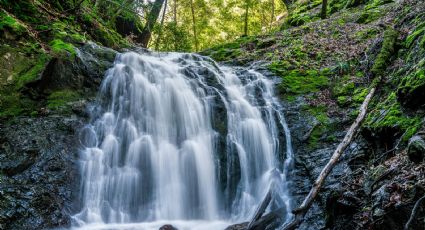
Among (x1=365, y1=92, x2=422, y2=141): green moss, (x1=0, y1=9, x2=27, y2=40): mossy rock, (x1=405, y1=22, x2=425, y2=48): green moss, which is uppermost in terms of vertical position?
(x1=0, y1=9, x2=27, y2=40): mossy rock

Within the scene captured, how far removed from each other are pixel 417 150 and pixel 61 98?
6845mm

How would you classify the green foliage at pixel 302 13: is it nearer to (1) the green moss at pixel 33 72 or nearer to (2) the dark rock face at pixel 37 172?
(1) the green moss at pixel 33 72

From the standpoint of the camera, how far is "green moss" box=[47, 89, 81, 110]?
723 cm

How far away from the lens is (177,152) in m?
7.94

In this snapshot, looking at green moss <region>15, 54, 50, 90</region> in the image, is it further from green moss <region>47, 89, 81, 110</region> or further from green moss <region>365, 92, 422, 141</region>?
green moss <region>365, 92, 422, 141</region>

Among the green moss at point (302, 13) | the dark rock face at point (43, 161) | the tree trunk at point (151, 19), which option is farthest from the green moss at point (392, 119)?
the green moss at point (302, 13)

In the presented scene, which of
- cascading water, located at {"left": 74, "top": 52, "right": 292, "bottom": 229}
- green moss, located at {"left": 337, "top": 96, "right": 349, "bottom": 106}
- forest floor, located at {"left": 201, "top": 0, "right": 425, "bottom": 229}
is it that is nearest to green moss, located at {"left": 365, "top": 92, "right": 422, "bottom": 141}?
forest floor, located at {"left": 201, "top": 0, "right": 425, "bottom": 229}

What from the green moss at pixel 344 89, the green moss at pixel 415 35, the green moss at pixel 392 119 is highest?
the green moss at pixel 415 35

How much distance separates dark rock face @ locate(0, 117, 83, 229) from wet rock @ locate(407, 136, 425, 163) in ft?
17.7

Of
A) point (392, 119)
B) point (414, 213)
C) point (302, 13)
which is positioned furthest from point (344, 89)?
point (302, 13)

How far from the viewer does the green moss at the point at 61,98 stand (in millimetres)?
7232

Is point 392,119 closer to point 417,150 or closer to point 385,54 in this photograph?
point 417,150

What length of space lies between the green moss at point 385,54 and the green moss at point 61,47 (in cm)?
729

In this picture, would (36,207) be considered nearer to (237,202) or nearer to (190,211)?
(190,211)
